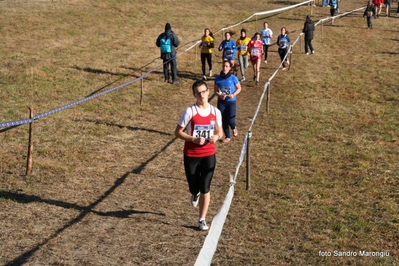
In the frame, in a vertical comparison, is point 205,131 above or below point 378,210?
above

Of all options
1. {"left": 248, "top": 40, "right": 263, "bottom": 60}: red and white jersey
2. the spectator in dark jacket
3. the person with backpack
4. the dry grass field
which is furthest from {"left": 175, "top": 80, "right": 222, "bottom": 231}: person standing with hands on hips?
the spectator in dark jacket

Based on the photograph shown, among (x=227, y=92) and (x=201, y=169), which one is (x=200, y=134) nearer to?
(x=201, y=169)

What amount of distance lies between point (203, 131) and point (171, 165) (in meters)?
4.38

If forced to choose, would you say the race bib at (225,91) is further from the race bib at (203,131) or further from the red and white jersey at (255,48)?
the red and white jersey at (255,48)

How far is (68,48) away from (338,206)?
63.2 ft

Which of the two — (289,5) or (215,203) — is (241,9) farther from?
(215,203)

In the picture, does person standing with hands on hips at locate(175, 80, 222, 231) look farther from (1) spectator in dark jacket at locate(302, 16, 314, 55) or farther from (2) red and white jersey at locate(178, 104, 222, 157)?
(1) spectator in dark jacket at locate(302, 16, 314, 55)

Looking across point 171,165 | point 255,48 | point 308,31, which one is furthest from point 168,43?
point 308,31

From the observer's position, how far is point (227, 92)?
12.8m

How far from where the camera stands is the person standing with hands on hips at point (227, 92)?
1237 centimetres

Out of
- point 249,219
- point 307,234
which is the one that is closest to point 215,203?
point 249,219

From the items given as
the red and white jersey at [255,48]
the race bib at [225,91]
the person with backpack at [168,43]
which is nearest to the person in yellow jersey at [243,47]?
the red and white jersey at [255,48]

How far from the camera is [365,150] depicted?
14031mm

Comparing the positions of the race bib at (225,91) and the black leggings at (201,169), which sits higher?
the race bib at (225,91)
